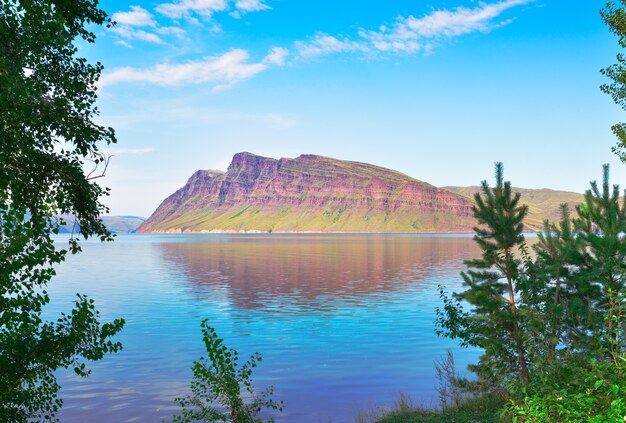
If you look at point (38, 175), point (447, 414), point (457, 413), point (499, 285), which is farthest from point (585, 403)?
point (38, 175)

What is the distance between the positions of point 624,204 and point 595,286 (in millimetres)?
3655

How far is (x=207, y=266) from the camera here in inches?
3910

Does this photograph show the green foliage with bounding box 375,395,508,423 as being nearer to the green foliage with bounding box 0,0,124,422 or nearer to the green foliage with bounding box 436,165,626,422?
the green foliage with bounding box 436,165,626,422

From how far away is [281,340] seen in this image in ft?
115

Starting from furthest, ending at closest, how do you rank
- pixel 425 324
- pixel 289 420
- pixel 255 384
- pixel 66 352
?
pixel 425 324 < pixel 255 384 < pixel 289 420 < pixel 66 352

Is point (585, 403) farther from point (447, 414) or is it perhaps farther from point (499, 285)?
point (447, 414)

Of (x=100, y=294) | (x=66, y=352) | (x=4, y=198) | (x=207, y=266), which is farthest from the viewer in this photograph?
(x=207, y=266)

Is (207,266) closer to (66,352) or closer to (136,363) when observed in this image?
(136,363)

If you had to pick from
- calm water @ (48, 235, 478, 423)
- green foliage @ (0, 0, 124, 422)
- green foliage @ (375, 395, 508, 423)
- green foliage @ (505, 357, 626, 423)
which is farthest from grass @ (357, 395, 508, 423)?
green foliage @ (0, 0, 124, 422)

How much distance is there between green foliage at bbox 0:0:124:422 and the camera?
924cm

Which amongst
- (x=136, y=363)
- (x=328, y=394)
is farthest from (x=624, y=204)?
(x=136, y=363)

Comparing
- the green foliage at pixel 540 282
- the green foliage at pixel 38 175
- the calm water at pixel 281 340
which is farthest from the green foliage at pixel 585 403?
the calm water at pixel 281 340

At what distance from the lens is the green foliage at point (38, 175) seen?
9.24m

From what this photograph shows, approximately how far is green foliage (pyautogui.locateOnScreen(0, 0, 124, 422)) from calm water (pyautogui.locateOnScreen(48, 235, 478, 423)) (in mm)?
11774
